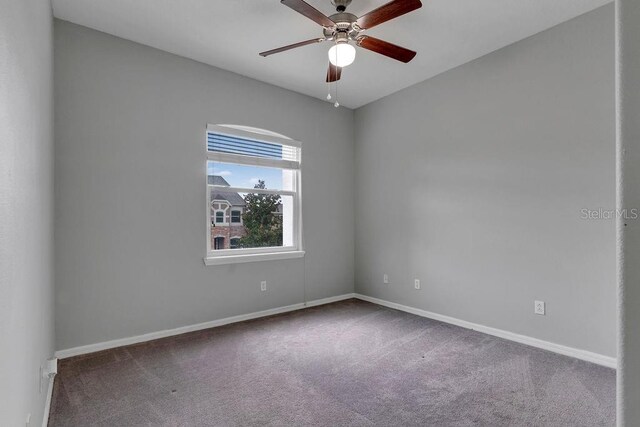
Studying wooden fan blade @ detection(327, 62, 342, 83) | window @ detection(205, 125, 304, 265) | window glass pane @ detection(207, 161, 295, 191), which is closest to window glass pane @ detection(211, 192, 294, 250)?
window @ detection(205, 125, 304, 265)

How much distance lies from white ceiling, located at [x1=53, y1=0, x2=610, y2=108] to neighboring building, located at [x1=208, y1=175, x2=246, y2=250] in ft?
4.42

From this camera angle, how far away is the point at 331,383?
2.41 m

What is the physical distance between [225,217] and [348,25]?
2.38m

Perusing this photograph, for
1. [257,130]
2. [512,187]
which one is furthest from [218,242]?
[512,187]

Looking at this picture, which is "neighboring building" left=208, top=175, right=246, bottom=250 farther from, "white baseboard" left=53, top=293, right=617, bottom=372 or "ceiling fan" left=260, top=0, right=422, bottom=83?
"ceiling fan" left=260, top=0, right=422, bottom=83

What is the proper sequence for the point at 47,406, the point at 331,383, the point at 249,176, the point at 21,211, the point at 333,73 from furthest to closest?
1. the point at 249,176
2. the point at 333,73
3. the point at 331,383
4. the point at 47,406
5. the point at 21,211

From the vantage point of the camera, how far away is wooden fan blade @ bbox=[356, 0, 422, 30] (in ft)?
6.88

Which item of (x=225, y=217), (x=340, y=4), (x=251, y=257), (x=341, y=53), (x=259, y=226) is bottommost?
(x=251, y=257)

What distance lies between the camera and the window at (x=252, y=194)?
3746 mm

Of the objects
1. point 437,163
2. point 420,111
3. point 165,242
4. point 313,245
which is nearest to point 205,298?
point 165,242

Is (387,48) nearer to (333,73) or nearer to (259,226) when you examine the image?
(333,73)

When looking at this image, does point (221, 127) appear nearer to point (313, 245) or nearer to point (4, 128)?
point (313, 245)

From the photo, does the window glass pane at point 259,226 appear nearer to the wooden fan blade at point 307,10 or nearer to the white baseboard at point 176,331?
the white baseboard at point 176,331

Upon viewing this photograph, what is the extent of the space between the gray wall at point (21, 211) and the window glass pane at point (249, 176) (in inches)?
71.8
